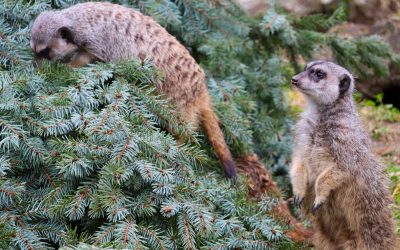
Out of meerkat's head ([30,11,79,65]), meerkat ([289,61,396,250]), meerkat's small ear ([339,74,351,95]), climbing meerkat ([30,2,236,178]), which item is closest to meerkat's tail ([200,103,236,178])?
climbing meerkat ([30,2,236,178])

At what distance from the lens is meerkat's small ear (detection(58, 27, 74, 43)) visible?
4.00 metres

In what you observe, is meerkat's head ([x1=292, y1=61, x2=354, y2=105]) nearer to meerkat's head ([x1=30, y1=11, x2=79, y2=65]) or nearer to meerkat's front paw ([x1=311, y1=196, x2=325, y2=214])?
meerkat's front paw ([x1=311, y1=196, x2=325, y2=214])

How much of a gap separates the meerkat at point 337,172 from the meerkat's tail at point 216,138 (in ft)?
1.21

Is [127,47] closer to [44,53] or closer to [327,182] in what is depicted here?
[44,53]

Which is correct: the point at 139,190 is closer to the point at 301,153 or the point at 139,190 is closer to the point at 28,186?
the point at 28,186

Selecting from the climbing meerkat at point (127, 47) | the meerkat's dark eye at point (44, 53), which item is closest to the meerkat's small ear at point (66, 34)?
the climbing meerkat at point (127, 47)

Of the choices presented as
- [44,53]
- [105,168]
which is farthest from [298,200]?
[44,53]

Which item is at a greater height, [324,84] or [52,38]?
[324,84]

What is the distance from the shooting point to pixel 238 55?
4.78m

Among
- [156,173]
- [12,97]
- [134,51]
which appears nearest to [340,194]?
[156,173]

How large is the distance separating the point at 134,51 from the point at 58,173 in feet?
4.04

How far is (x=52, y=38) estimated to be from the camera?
392 cm

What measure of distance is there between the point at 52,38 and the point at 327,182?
1.84 meters

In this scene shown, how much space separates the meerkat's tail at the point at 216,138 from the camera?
12.3ft
